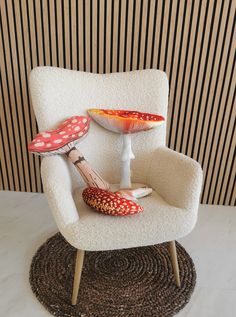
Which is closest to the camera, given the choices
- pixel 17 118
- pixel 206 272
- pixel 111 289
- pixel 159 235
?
pixel 159 235

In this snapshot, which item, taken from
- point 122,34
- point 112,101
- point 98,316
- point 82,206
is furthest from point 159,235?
point 122,34

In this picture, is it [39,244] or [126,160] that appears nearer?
[126,160]

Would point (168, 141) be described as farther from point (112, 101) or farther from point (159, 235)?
point (159, 235)

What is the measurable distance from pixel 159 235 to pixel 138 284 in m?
0.41

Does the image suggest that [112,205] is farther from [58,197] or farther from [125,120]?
[125,120]

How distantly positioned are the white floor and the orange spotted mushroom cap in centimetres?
74

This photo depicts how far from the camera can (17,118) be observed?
1784 mm

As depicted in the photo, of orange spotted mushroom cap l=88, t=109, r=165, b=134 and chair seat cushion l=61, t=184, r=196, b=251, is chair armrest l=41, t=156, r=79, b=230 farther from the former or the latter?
orange spotted mushroom cap l=88, t=109, r=165, b=134

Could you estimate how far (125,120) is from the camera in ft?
4.17

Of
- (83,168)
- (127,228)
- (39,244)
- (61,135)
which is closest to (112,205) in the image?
(127,228)

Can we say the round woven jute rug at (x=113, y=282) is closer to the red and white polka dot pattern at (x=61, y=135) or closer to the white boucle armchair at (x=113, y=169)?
the white boucle armchair at (x=113, y=169)

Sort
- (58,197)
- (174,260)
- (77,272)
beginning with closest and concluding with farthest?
(58,197)
(77,272)
(174,260)

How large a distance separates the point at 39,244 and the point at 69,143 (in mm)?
671

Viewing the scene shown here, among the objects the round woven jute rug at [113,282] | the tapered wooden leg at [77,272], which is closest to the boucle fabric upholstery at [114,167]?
the tapered wooden leg at [77,272]
